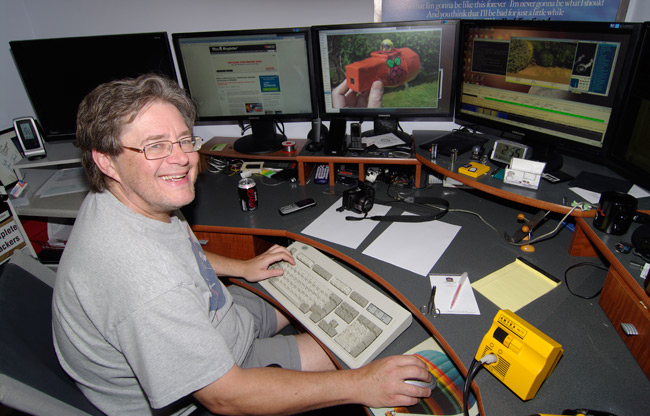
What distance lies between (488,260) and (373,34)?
1.08 m

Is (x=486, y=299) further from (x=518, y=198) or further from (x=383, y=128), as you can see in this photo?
(x=383, y=128)

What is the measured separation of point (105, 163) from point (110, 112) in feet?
0.44

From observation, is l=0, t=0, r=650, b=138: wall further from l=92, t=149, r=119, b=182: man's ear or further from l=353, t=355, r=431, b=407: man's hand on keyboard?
l=353, t=355, r=431, b=407: man's hand on keyboard

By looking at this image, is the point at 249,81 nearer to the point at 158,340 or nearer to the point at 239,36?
the point at 239,36

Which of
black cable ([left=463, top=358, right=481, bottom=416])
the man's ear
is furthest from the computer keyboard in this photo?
the man's ear

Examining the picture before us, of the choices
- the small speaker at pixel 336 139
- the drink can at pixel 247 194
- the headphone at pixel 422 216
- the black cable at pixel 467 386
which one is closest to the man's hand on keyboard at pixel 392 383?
A: the black cable at pixel 467 386

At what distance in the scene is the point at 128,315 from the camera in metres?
0.87

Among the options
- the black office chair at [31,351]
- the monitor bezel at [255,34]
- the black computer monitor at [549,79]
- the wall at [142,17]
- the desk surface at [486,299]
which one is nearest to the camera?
the black office chair at [31,351]

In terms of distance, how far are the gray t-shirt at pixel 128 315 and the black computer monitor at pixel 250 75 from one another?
1.08m

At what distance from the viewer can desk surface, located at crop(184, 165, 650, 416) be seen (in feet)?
3.05

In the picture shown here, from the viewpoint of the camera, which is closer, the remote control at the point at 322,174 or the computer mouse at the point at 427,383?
the computer mouse at the point at 427,383

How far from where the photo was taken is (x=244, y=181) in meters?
1.69

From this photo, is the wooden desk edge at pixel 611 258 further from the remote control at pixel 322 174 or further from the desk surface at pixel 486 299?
the remote control at pixel 322 174

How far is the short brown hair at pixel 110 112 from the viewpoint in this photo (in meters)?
0.98
